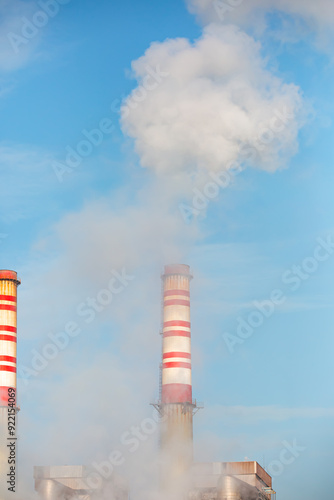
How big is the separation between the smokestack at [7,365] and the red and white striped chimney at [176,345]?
1014 centimetres

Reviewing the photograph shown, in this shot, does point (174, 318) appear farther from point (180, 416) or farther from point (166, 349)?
point (180, 416)

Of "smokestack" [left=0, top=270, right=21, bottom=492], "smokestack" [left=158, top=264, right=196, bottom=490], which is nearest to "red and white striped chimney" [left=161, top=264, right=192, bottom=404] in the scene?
"smokestack" [left=158, top=264, right=196, bottom=490]

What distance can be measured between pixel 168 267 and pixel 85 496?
16226 mm

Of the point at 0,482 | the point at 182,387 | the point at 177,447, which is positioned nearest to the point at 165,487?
the point at 177,447

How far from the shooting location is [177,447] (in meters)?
61.9

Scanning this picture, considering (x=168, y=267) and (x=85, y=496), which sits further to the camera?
(x=168, y=267)

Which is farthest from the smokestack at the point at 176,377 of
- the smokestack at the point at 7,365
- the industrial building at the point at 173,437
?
the smokestack at the point at 7,365

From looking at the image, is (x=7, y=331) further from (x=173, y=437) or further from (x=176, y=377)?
(x=173, y=437)

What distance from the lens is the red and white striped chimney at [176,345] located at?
62906 mm

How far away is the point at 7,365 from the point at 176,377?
37.2 feet

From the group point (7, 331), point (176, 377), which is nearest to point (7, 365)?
point (7, 331)

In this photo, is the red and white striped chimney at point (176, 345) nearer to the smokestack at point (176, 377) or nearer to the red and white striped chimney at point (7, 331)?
the smokestack at point (176, 377)

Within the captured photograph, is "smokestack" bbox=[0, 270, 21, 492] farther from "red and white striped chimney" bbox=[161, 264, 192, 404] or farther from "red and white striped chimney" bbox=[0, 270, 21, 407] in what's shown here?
"red and white striped chimney" bbox=[161, 264, 192, 404]

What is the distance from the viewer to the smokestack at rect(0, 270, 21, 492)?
6078cm
